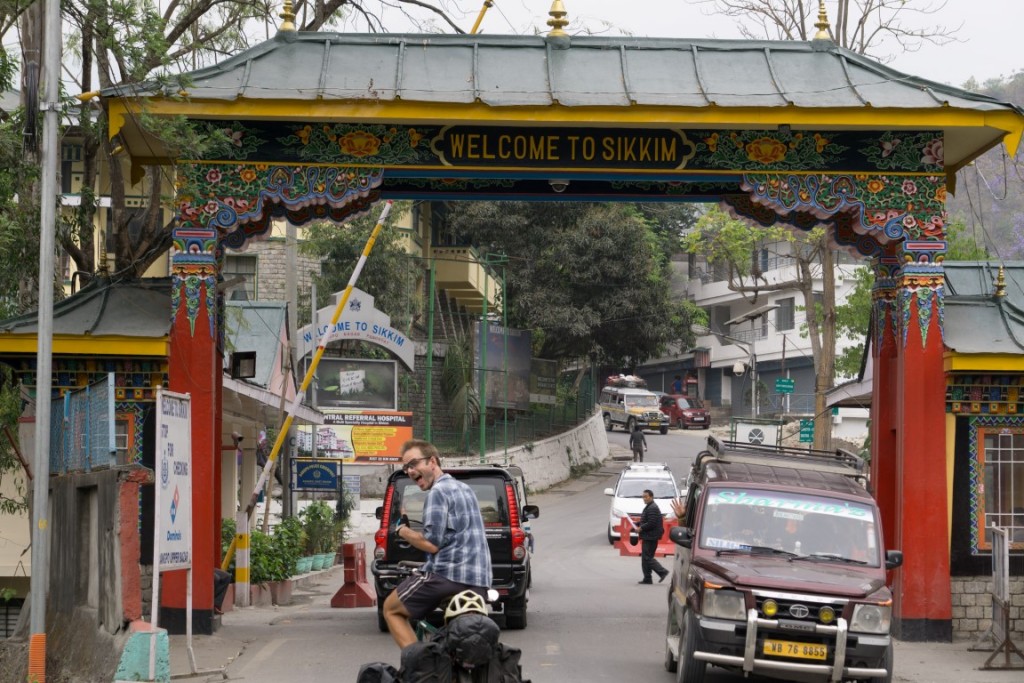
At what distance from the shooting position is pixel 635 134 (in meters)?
17.4

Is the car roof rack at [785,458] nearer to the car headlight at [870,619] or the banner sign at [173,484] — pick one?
the car headlight at [870,619]

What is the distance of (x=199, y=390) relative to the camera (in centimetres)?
1673

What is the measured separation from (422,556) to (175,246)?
4.66m

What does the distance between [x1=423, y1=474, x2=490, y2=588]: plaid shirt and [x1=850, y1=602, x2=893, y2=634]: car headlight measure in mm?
3672

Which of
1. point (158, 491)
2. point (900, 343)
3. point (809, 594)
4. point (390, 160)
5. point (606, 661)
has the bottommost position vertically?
point (606, 661)

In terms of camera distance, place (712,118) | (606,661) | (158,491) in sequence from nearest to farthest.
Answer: (158,491) < (606,661) < (712,118)

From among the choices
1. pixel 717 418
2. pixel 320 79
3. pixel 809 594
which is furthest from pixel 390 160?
pixel 717 418

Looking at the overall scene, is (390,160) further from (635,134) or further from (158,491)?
(158,491)

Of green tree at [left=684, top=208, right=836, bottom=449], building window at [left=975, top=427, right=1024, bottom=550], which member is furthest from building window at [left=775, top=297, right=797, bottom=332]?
building window at [left=975, top=427, right=1024, bottom=550]

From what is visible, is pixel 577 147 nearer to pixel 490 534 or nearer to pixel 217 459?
pixel 490 534

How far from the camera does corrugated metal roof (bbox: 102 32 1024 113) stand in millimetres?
16625

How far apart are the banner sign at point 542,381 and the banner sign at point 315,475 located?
77.8ft

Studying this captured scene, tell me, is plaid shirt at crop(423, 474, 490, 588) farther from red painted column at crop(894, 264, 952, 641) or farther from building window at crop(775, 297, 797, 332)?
building window at crop(775, 297, 797, 332)

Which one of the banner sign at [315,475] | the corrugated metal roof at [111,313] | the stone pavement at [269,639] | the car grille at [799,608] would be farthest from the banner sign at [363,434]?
the car grille at [799,608]
